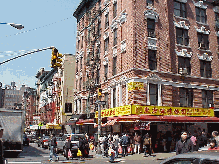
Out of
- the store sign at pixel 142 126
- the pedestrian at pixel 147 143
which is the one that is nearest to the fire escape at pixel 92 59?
the store sign at pixel 142 126

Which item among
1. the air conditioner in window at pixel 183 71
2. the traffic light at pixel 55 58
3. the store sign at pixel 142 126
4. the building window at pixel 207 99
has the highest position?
the air conditioner in window at pixel 183 71

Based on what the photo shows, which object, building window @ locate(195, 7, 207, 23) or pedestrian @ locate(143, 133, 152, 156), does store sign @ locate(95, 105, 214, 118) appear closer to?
pedestrian @ locate(143, 133, 152, 156)

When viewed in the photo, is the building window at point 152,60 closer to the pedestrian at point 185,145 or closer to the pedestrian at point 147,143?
the pedestrian at point 147,143

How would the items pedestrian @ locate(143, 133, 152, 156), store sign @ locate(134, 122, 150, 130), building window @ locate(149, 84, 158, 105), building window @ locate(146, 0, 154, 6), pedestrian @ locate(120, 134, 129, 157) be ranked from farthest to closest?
building window @ locate(146, 0, 154, 6) < building window @ locate(149, 84, 158, 105) < store sign @ locate(134, 122, 150, 130) < pedestrian @ locate(120, 134, 129, 157) < pedestrian @ locate(143, 133, 152, 156)

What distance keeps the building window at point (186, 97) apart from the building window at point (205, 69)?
119 inches

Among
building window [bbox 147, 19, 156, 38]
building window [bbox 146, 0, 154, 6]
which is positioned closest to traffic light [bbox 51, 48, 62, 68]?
building window [bbox 147, 19, 156, 38]

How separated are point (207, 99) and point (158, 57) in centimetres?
806

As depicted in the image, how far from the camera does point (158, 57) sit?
28.5 metres

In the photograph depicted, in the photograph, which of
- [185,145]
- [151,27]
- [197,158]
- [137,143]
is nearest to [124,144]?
[137,143]

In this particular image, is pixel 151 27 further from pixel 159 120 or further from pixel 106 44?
pixel 159 120

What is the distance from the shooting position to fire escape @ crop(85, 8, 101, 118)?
36531 millimetres

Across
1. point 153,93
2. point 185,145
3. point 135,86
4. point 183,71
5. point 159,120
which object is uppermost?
point 183,71

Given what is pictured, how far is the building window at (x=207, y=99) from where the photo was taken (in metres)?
31.1

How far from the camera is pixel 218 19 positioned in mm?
34031
